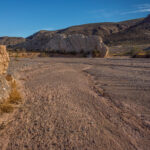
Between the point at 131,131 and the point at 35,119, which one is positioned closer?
the point at 131,131

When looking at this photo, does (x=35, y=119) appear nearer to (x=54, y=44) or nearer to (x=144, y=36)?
(x=54, y=44)

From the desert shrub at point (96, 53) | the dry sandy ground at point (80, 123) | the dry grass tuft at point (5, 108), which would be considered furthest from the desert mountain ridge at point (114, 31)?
the dry grass tuft at point (5, 108)

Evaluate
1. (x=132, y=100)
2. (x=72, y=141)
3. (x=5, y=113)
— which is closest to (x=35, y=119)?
(x=5, y=113)

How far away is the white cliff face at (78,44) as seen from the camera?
27828 mm

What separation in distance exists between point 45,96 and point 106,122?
8.49ft

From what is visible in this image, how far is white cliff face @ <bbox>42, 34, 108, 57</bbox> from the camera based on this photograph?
91.3 ft

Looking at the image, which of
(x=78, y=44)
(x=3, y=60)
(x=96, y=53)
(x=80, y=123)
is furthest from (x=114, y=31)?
(x=80, y=123)

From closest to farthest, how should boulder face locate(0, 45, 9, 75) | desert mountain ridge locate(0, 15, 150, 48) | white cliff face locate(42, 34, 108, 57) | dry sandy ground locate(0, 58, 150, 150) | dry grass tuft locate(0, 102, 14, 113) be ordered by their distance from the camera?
dry sandy ground locate(0, 58, 150, 150) → dry grass tuft locate(0, 102, 14, 113) → boulder face locate(0, 45, 9, 75) → white cliff face locate(42, 34, 108, 57) → desert mountain ridge locate(0, 15, 150, 48)

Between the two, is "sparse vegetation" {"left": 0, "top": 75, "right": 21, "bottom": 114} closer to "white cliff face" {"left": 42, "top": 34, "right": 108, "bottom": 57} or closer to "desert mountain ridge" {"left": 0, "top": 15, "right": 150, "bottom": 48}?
"white cliff face" {"left": 42, "top": 34, "right": 108, "bottom": 57}

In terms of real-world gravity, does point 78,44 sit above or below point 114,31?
below

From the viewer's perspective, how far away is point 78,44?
3033 cm

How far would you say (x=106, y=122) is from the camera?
135 inches

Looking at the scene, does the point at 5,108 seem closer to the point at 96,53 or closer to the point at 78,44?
the point at 96,53

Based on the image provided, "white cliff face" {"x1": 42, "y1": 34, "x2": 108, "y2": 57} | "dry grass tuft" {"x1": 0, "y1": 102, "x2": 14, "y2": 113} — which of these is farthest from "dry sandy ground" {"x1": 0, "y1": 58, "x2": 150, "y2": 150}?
"white cliff face" {"x1": 42, "y1": 34, "x2": 108, "y2": 57}
